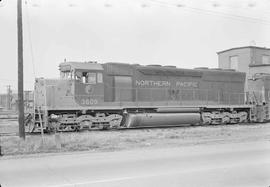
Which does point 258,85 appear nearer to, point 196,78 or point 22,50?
point 196,78

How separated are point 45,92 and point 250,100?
14.5 meters

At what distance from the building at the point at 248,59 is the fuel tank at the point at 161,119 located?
11748mm

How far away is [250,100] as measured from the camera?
27.0m

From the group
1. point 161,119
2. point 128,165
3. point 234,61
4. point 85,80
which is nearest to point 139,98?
point 161,119

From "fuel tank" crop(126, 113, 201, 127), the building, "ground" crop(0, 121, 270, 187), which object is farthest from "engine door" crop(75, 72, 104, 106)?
the building

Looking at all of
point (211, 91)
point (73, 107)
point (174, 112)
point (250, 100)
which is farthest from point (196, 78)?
point (73, 107)

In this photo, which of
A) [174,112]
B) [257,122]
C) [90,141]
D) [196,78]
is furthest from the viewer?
[257,122]

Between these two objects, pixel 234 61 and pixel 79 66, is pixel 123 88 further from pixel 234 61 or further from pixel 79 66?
pixel 234 61

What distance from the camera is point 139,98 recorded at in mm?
22422

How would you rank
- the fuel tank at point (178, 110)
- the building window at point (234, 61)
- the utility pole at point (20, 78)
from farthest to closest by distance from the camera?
the building window at point (234, 61)
the fuel tank at point (178, 110)
the utility pole at point (20, 78)

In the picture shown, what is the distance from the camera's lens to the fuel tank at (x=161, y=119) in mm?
Answer: 21703

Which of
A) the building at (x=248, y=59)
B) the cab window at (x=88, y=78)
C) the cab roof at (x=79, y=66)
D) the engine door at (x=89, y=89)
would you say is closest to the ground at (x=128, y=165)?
the engine door at (x=89, y=89)

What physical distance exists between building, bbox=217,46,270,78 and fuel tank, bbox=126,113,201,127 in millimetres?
11748

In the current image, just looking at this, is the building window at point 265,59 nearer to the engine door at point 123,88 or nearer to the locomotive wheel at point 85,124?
the engine door at point 123,88
